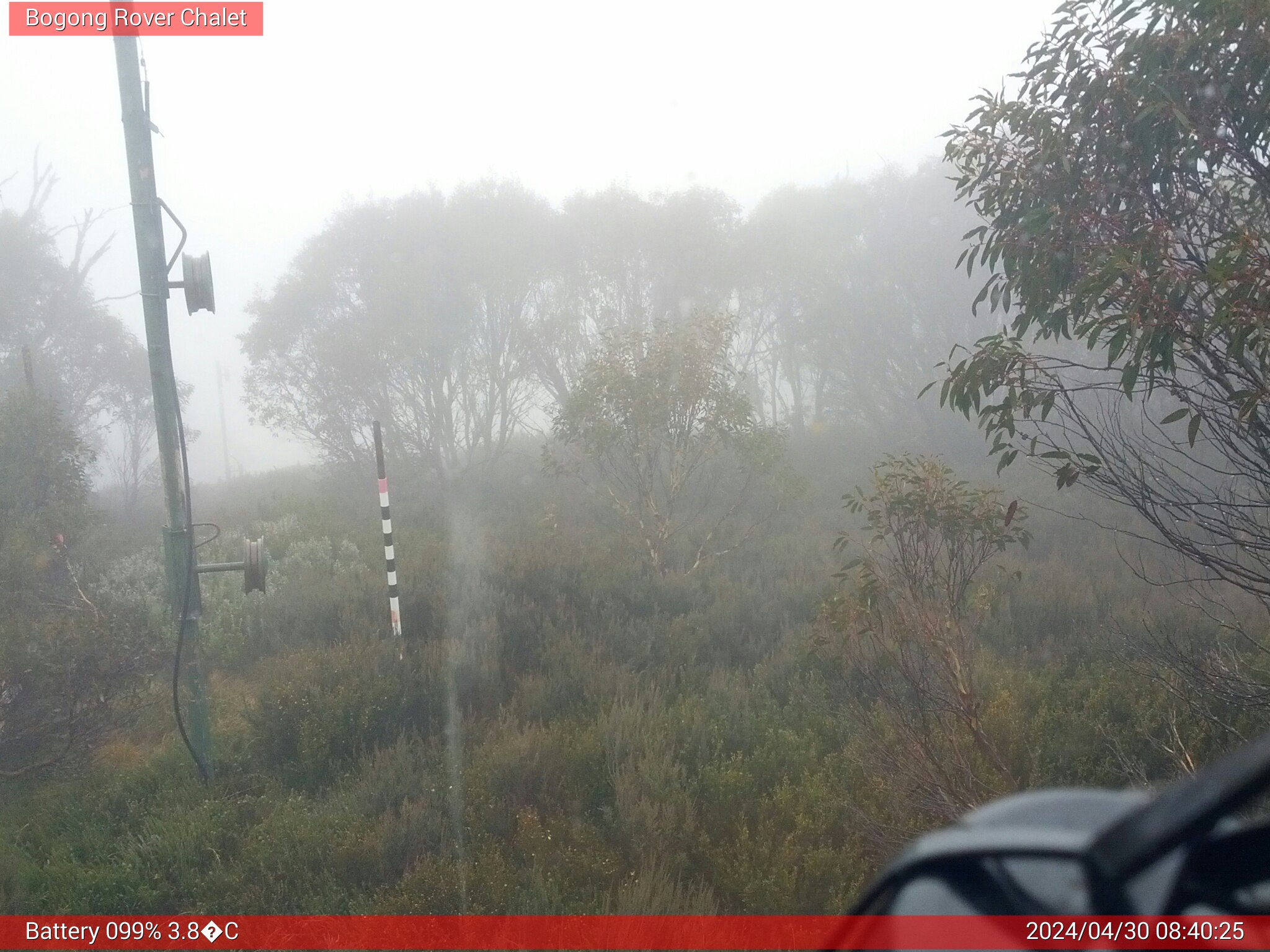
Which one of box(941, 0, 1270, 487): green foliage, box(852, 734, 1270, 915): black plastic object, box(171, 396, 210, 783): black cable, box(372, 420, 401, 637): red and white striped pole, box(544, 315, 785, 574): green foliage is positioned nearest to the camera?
box(852, 734, 1270, 915): black plastic object

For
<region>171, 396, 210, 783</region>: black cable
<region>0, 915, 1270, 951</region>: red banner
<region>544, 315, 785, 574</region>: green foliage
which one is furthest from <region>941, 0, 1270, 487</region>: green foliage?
<region>544, 315, 785, 574</region>: green foliage

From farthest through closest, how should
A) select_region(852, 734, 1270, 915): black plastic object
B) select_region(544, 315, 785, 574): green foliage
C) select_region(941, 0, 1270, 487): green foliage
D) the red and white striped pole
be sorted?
1. select_region(544, 315, 785, 574): green foliage
2. the red and white striped pole
3. select_region(941, 0, 1270, 487): green foliage
4. select_region(852, 734, 1270, 915): black plastic object

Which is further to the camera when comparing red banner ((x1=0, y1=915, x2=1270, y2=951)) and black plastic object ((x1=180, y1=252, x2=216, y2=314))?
black plastic object ((x1=180, y1=252, x2=216, y2=314))

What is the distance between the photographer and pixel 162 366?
5117 millimetres

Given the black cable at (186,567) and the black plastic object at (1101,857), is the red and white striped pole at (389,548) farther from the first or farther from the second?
the black plastic object at (1101,857)

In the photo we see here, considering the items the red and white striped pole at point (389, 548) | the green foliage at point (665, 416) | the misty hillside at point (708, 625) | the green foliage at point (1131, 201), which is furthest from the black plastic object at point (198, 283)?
the green foliage at point (665, 416)

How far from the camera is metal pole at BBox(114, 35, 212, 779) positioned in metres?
5.00

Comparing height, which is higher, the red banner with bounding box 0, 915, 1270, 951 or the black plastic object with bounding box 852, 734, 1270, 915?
the black plastic object with bounding box 852, 734, 1270, 915

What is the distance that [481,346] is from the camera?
2005 cm

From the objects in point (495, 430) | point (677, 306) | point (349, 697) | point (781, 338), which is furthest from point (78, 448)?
point (781, 338)

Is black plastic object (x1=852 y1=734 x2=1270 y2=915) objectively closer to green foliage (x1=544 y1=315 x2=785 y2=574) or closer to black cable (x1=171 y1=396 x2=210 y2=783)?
black cable (x1=171 y1=396 x2=210 y2=783)

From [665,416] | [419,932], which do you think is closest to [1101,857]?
[419,932]

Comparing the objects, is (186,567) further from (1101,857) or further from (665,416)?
(665,416)

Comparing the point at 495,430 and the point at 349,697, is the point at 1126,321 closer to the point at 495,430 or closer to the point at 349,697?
the point at 349,697
